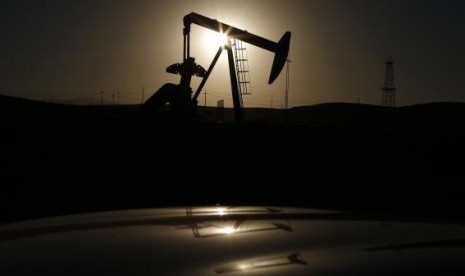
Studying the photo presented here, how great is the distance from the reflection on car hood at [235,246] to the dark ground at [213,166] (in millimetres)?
7833

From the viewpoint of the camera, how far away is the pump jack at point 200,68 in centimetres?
2394

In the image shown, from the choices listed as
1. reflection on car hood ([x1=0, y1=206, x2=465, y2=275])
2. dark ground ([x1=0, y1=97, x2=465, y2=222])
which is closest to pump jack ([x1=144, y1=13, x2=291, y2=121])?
dark ground ([x1=0, y1=97, x2=465, y2=222])

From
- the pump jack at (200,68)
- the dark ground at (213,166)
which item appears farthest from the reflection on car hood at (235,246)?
the pump jack at (200,68)

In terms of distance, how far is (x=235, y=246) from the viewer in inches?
65.2

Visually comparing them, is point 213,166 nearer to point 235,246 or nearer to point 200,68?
point 200,68

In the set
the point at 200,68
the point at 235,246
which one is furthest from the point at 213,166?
the point at 235,246

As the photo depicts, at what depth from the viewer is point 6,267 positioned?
1.49 metres

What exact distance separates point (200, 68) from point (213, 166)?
1098 cm

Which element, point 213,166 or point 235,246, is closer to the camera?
point 235,246

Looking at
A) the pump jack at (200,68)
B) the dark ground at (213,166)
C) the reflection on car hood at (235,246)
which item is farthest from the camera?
the pump jack at (200,68)

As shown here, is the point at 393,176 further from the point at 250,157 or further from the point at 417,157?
the point at 250,157

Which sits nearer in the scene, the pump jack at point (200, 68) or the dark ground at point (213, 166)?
the dark ground at point (213, 166)

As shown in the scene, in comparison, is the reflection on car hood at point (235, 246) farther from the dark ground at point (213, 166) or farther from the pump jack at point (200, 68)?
the pump jack at point (200, 68)

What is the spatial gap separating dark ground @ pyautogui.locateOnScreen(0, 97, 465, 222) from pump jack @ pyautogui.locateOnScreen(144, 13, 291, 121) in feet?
25.6
